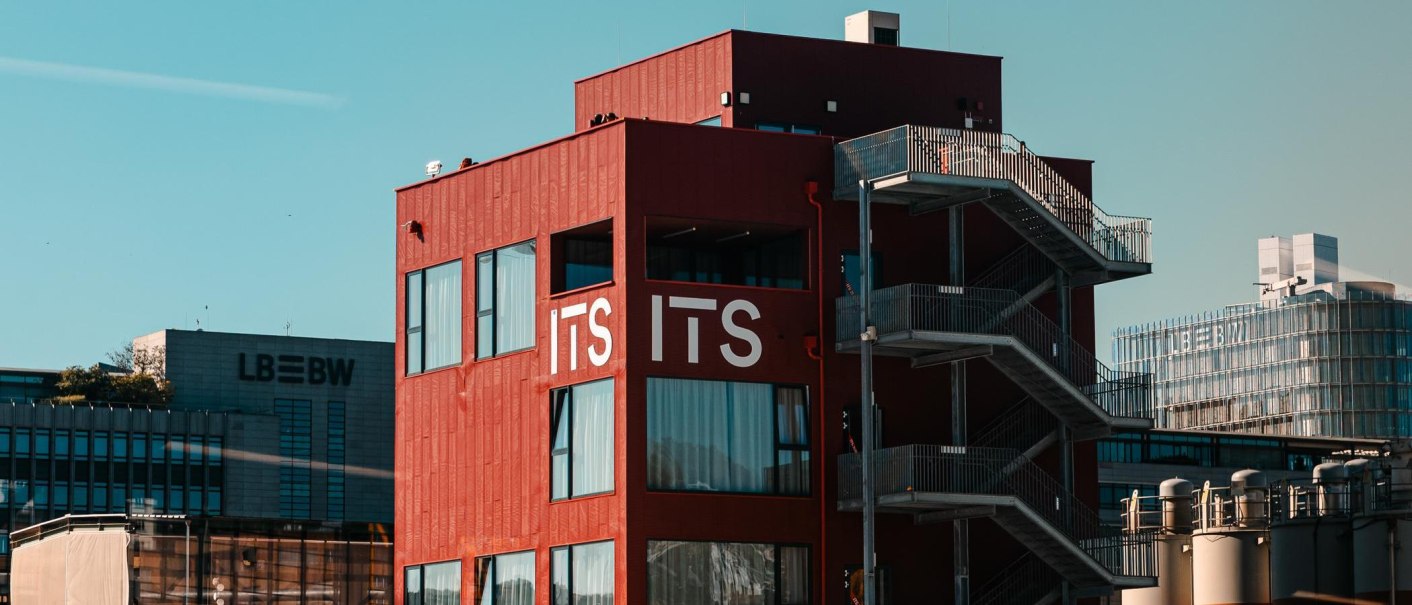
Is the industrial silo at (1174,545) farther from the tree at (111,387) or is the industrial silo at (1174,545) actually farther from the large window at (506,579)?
the tree at (111,387)

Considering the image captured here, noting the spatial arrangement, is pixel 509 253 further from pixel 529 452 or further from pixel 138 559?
pixel 138 559

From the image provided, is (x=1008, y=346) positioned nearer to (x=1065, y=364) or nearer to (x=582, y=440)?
(x=1065, y=364)

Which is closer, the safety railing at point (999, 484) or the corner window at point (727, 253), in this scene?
the safety railing at point (999, 484)

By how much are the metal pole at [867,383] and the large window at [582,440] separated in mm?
6418

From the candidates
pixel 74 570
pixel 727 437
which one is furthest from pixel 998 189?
pixel 74 570

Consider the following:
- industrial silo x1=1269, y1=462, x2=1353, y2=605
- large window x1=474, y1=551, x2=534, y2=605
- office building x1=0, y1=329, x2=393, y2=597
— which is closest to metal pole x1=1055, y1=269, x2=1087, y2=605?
large window x1=474, y1=551, x2=534, y2=605

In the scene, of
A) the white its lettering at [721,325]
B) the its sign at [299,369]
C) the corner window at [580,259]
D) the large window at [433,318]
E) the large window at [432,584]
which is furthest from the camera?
the its sign at [299,369]

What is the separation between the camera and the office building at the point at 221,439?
16850cm

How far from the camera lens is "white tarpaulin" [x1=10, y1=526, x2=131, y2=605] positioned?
69312mm

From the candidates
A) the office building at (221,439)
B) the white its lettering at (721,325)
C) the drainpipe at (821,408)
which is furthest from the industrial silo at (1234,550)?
the office building at (221,439)

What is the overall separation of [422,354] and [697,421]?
10950 millimetres

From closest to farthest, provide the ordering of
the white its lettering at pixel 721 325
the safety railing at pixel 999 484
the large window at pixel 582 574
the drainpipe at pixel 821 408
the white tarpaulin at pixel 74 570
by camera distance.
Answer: the large window at pixel 582 574
the safety railing at pixel 999 484
the white its lettering at pixel 721 325
the drainpipe at pixel 821 408
the white tarpaulin at pixel 74 570

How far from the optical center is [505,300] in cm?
6450

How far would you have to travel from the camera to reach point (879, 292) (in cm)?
6094
